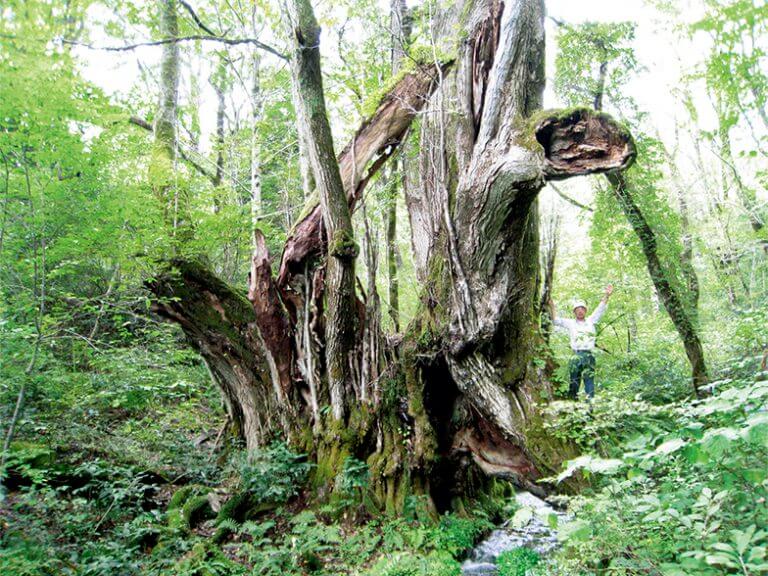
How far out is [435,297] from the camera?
5523 millimetres

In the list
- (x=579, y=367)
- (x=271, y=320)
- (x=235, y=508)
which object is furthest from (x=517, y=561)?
(x=271, y=320)

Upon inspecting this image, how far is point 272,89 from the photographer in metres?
9.16

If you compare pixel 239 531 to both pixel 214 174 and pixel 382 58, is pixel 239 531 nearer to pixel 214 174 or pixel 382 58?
pixel 382 58

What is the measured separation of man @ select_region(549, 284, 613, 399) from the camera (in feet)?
16.3

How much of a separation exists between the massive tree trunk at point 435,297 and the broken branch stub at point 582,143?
2 cm

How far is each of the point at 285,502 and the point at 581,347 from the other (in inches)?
157

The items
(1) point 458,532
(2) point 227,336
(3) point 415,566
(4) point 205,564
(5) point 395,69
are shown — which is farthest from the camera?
(5) point 395,69

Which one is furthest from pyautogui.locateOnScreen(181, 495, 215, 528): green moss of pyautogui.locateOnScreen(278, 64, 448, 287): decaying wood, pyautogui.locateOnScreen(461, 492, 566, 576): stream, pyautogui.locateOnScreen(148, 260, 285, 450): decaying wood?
pyautogui.locateOnScreen(461, 492, 566, 576): stream

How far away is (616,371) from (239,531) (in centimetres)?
601

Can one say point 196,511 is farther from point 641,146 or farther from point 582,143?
point 641,146

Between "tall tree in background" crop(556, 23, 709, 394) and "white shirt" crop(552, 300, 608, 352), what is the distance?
1837 mm

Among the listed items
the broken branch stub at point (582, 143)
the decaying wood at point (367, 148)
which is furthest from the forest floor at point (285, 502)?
the decaying wood at point (367, 148)

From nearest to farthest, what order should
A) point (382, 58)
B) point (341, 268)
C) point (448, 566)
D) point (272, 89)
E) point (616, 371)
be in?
point (448, 566), point (341, 268), point (616, 371), point (382, 58), point (272, 89)

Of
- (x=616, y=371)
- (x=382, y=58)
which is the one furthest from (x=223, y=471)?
(x=382, y=58)
